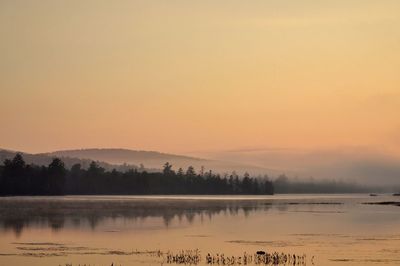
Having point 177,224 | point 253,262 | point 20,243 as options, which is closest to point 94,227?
point 177,224

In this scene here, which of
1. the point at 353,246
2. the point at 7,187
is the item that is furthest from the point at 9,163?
the point at 353,246

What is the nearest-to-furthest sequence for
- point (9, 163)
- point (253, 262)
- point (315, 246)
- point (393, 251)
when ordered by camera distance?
1. point (253, 262)
2. point (393, 251)
3. point (315, 246)
4. point (9, 163)

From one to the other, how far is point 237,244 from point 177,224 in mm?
25331

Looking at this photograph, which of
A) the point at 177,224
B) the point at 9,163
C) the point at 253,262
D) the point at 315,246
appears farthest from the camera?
the point at 9,163

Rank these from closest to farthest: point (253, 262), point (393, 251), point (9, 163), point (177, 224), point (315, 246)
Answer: point (253, 262) → point (393, 251) → point (315, 246) → point (177, 224) → point (9, 163)

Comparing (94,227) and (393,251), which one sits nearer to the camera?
(393,251)

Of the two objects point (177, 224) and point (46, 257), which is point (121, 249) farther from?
point (177, 224)

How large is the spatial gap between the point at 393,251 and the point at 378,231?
67.5 feet

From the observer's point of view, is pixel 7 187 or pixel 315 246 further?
pixel 7 187

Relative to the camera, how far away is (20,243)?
5638cm

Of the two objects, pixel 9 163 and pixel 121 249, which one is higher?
pixel 9 163

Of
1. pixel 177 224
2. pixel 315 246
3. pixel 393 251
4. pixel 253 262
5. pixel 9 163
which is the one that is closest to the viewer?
pixel 253 262

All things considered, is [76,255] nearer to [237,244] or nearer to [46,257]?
[46,257]

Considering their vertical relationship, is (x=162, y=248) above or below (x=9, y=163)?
below
